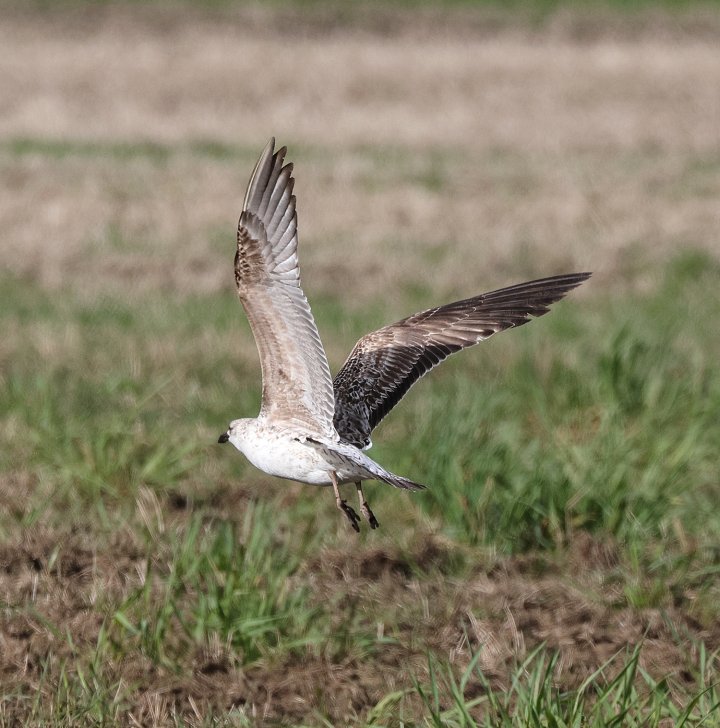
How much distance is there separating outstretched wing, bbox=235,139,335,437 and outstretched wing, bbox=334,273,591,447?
0.34m

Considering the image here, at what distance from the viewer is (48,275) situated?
1200 centimetres

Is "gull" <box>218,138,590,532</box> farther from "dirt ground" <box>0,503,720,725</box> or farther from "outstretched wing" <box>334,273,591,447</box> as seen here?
"dirt ground" <box>0,503,720,725</box>

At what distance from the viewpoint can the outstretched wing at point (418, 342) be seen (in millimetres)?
5066

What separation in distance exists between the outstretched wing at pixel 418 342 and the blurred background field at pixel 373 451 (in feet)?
2.36

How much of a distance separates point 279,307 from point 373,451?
264 cm

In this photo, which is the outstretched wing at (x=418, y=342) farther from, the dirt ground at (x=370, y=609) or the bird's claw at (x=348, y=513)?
the dirt ground at (x=370, y=609)

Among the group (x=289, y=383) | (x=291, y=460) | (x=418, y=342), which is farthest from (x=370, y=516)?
(x=418, y=342)

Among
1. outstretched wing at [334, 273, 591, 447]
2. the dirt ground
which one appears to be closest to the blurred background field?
the dirt ground

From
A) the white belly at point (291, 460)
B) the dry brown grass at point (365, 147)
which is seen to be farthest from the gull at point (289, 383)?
the dry brown grass at point (365, 147)

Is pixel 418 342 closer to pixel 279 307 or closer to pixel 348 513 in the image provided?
pixel 279 307

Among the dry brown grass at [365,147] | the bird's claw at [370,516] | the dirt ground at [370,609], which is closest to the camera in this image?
the bird's claw at [370,516]

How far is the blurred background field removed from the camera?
4.96m

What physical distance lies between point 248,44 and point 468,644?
2316 cm

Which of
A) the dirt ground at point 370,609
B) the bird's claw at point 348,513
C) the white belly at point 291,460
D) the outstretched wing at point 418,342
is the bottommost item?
the dirt ground at point 370,609
